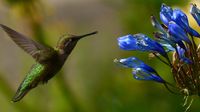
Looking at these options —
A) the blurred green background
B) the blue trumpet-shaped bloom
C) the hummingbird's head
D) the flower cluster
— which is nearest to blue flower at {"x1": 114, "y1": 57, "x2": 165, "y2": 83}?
the flower cluster

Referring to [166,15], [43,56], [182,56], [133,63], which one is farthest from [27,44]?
[182,56]

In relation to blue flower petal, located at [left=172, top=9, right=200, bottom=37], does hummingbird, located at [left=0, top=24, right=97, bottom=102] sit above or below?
above

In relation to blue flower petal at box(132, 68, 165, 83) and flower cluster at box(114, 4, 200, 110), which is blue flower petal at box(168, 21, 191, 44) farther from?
blue flower petal at box(132, 68, 165, 83)

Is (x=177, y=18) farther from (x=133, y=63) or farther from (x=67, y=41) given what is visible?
(x=67, y=41)

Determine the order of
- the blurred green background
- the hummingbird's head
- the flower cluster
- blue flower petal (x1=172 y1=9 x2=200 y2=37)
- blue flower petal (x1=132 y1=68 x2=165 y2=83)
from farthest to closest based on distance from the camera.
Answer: the blurred green background < the hummingbird's head < blue flower petal (x1=132 y1=68 x2=165 y2=83) < blue flower petal (x1=172 y1=9 x2=200 y2=37) < the flower cluster

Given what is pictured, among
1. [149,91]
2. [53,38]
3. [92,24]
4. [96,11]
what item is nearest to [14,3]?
[53,38]

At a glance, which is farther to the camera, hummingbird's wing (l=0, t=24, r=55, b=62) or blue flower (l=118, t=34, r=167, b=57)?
hummingbird's wing (l=0, t=24, r=55, b=62)
